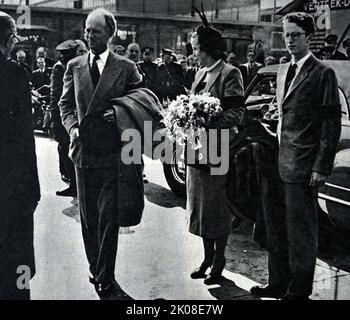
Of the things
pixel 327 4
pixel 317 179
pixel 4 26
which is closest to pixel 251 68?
pixel 327 4

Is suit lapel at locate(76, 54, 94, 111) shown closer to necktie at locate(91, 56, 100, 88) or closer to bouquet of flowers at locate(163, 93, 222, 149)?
necktie at locate(91, 56, 100, 88)

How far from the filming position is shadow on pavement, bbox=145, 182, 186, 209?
5914mm

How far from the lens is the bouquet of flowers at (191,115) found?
348 cm

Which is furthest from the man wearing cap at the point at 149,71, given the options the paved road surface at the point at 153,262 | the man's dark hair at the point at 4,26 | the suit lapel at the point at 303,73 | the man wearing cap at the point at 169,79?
the man's dark hair at the point at 4,26

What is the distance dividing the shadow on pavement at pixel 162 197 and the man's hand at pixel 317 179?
274 cm

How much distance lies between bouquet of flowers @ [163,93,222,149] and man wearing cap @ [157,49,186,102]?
13.7ft

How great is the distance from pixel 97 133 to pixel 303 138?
1477 millimetres

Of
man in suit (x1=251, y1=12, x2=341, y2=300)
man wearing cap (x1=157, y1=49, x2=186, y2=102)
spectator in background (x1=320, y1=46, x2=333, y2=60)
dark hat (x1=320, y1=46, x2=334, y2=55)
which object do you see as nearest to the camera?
man in suit (x1=251, y1=12, x2=341, y2=300)

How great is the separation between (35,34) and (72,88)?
434 inches

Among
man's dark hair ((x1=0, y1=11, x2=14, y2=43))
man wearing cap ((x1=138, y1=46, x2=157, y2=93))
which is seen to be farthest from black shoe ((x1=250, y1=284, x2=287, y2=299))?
man wearing cap ((x1=138, y1=46, x2=157, y2=93))

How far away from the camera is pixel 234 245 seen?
15.5ft

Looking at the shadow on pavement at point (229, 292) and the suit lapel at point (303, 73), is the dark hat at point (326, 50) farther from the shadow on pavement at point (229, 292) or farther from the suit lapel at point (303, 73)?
the shadow on pavement at point (229, 292)

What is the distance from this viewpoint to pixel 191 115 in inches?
137
